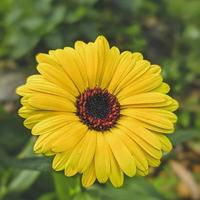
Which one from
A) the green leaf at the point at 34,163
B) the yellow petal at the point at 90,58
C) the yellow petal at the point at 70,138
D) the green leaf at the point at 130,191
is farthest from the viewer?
the green leaf at the point at 130,191

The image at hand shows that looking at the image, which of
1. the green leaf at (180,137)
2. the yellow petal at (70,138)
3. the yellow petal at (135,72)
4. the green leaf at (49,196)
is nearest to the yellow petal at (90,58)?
the yellow petal at (135,72)

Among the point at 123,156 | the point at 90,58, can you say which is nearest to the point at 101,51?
the point at 90,58

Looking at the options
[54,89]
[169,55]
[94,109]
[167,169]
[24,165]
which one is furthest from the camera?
[169,55]

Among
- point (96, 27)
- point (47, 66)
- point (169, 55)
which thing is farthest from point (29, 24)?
point (47, 66)

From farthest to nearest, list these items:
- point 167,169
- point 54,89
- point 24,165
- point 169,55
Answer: point 169,55
point 167,169
point 24,165
point 54,89

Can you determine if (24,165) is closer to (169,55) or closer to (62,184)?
(62,184)

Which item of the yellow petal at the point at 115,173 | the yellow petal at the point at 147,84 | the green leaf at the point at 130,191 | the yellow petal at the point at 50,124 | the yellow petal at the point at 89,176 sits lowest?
the green leaf at the point at 130,191

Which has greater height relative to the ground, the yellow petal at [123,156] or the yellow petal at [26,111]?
the yellow petal at [26,111]

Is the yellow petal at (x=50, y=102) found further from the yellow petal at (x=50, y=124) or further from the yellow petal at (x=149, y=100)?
the yellow petal at (x=149, y=100)
